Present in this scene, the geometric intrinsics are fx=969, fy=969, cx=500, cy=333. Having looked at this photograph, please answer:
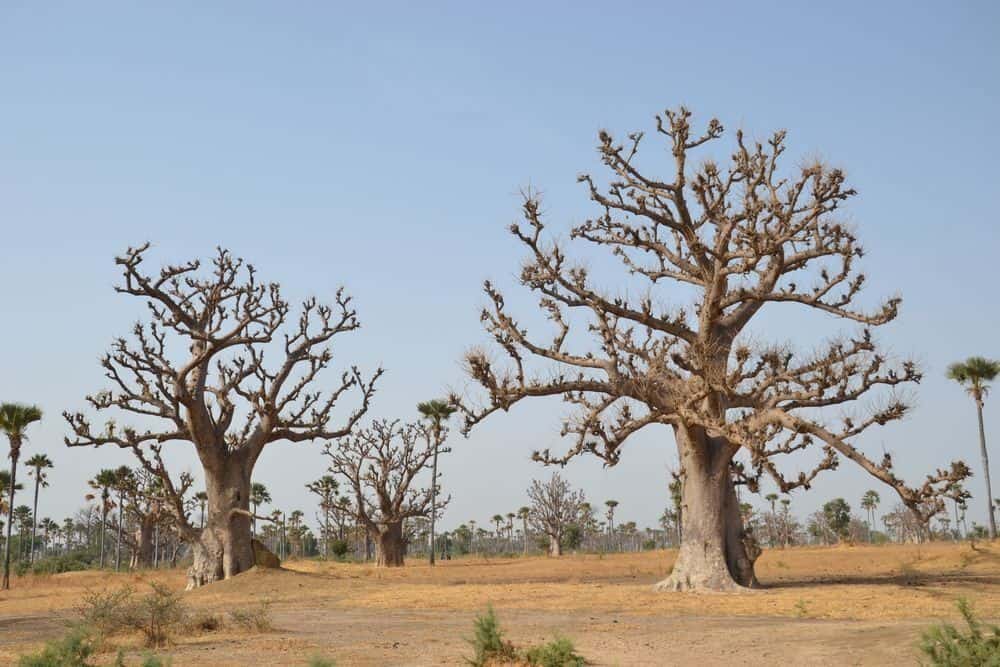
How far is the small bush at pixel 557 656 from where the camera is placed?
32.9 ft

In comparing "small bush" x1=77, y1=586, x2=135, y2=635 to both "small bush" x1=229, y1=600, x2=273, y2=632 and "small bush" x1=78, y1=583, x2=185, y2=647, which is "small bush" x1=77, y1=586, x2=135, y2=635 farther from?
"small bush" x1=229, y1=600, x2=273, y2=632

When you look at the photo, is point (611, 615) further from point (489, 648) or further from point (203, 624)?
point (489, 648)

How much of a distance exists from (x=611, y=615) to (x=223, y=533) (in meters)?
15.7

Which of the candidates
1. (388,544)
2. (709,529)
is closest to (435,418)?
(388,544)

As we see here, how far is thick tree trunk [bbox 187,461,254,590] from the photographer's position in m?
29.0

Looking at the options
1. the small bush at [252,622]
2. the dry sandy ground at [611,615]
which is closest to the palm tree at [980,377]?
the dry sandy ground at [611,615]

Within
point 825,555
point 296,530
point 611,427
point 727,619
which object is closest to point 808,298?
point 611,427

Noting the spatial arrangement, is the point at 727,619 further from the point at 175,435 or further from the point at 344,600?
the point at 175,435

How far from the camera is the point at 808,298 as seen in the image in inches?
841

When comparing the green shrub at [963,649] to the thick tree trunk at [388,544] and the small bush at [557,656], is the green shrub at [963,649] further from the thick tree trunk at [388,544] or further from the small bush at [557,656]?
the thick tree trunk at [388,544]

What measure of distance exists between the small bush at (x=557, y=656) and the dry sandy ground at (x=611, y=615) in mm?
1587

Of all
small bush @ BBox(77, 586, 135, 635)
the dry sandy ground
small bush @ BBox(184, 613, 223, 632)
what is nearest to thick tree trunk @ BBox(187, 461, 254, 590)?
the dry sandy ground

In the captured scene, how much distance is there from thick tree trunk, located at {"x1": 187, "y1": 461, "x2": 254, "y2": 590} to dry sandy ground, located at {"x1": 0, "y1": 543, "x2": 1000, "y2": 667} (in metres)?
1.29

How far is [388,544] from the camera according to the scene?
159ft
